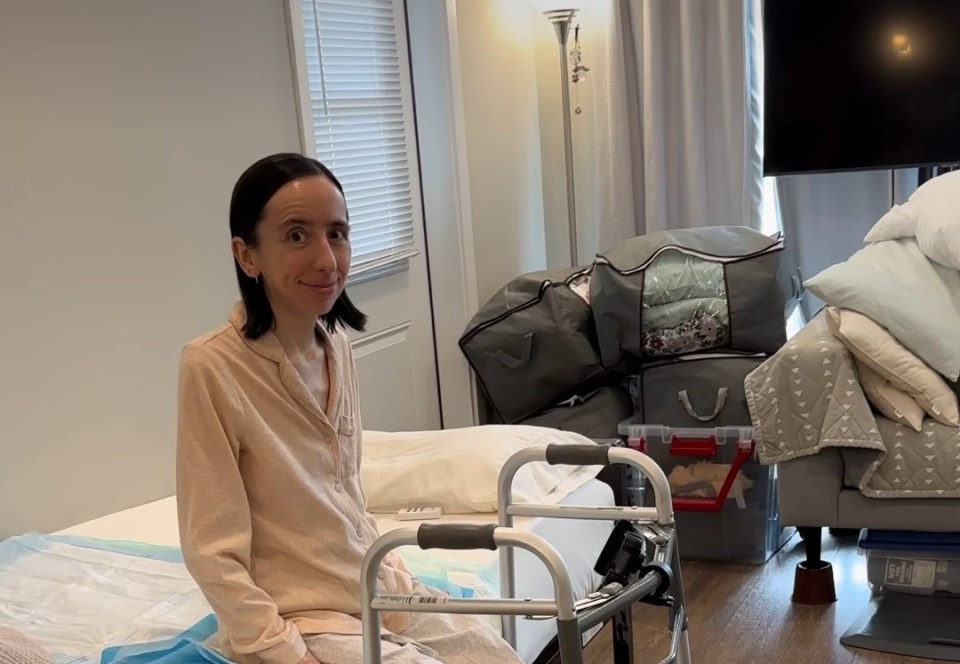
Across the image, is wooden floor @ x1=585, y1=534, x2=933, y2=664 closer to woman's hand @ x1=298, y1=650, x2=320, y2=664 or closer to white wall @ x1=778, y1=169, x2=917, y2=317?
white wall @ x1=778, y1=169, x2=917, y2=317

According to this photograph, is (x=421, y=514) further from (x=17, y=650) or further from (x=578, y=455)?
(x=17, y=650)

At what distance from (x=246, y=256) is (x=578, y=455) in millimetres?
590

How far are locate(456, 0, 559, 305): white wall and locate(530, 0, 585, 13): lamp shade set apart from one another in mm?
171

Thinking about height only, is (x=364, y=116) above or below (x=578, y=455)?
above

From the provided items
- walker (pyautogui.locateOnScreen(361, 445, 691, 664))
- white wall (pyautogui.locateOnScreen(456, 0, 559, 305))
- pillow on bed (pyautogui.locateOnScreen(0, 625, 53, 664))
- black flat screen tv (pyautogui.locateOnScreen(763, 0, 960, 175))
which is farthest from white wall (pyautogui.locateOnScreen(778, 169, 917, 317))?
pillow on bed (pyautogui.locateOnScreen(0, 625, 53, 664))

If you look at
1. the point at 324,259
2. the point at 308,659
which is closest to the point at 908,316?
the point at 324,259

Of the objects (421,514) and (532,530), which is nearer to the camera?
(532,530)

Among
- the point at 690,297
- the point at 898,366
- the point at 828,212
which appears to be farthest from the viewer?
the point at 828,212

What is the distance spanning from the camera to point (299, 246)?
1475 mm

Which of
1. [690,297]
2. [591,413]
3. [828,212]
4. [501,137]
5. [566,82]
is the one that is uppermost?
[566,82]

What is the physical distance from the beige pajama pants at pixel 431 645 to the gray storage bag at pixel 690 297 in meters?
1.55

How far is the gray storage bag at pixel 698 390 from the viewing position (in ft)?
9.75

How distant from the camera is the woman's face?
147 centimetres

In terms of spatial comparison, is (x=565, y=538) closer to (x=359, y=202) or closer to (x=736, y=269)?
(x=736, y=269)
